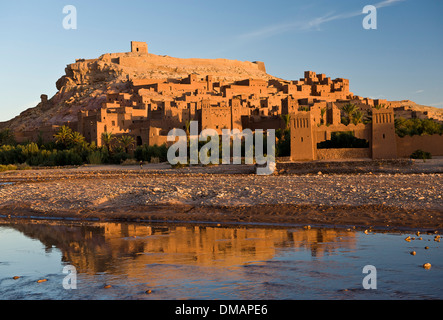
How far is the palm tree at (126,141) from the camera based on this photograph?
43.8m

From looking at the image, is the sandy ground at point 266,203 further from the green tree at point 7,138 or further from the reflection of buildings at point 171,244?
the green tree at point 7,138

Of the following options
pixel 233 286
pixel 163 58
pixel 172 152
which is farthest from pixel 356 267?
pixel 163 58

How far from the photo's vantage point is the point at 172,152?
39.3 metres

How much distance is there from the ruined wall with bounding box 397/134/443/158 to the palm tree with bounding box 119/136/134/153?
23499 mm

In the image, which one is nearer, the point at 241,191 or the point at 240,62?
the point at 241,191

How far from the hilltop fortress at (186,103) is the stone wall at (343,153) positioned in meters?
0.12

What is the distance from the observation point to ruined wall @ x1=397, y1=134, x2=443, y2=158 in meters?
29.0

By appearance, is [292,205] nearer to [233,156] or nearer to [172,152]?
[233,156]

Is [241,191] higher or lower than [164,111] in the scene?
lower

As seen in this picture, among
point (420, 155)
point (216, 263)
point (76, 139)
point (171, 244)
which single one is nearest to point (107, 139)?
point (76, 139)

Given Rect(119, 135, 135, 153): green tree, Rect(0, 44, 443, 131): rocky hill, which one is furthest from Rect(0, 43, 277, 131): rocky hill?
Rect(119, 135, 135, 153): green tree

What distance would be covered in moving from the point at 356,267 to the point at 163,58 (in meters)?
92.2

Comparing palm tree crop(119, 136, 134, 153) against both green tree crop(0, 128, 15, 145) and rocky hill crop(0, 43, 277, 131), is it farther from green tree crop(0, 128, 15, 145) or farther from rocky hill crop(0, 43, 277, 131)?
rocky hill crop(0, 43, 277, 131)
